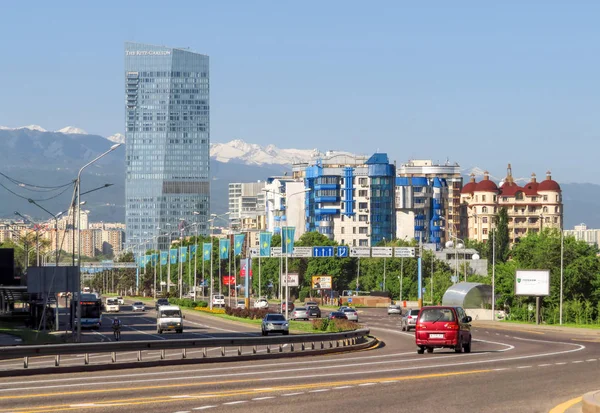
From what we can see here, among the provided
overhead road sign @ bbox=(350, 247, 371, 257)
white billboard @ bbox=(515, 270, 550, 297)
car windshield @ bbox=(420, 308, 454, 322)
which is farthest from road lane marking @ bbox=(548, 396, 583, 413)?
overhead road sign @ bbox=(350, 247, 371, 257)

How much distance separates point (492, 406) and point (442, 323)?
2018cm

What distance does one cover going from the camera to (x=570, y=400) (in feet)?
77.6

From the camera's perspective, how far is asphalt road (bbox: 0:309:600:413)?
22.9m

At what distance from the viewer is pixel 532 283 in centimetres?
9606

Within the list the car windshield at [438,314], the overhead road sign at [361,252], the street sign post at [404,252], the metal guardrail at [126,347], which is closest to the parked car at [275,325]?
the metal guardrail at [126,347]

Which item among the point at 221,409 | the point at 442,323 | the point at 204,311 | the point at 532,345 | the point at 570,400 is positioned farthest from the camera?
the point at 204,311

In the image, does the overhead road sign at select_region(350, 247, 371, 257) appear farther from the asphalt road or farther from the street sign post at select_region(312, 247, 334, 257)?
the asphalt road

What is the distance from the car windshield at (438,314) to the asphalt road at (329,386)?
4.52ft

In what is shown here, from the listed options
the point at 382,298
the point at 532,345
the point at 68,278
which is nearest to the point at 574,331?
the point at 532,345

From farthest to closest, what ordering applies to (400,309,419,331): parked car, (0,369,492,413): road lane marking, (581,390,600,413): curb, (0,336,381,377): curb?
1. (400,309,419,331): parked car
2. (0,336,381,377): curb
3. (0,369,492,413): road lane marking
4. (581,390,600,413): curb

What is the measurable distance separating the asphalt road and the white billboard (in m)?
54.1

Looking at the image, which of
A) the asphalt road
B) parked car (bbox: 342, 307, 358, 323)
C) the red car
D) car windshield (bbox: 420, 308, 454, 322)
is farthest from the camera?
parked car (bbox: 342, 307, 358, 323)

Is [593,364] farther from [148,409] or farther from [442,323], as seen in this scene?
[148,409]

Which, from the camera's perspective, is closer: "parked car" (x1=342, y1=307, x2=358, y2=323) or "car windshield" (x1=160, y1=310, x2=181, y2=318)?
"car windshield" (x1=160, y1=310, x2=181, y2=318)
